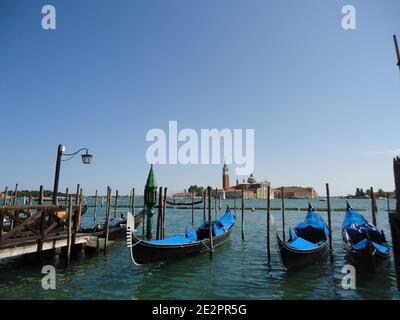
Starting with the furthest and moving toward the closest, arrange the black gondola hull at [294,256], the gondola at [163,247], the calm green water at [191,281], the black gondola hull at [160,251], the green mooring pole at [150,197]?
the green mooring pole at [150,197] → the black gondola hull at [160,251] → the gondola at [163,247] → the black gondola hull at [294,256] → the calm green water at [191,281]

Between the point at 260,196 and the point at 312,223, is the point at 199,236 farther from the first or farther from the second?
the point at 260,196

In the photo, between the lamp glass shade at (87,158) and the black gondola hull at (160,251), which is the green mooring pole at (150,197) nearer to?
the black gondola hull at (160,251)

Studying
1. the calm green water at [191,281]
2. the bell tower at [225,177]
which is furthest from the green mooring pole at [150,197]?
the bell tower at [225,177]

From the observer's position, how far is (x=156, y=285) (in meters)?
7.68

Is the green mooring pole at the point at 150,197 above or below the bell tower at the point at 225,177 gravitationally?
below

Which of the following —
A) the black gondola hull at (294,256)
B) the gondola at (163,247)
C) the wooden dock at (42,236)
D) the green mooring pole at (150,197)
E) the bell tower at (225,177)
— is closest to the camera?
the wooden dock at (42,236)

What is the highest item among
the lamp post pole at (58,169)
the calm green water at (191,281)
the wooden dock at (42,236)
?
the lamp post pole at (58,169)

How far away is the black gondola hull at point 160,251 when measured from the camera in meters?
8.99

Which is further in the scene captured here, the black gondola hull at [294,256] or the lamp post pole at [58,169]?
the lamp post pole at [58,169]

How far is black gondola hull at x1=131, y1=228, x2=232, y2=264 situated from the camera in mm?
8992

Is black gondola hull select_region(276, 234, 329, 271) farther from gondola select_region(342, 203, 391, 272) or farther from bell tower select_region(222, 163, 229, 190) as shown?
bell tower select_region(222, 163, 229, 190)

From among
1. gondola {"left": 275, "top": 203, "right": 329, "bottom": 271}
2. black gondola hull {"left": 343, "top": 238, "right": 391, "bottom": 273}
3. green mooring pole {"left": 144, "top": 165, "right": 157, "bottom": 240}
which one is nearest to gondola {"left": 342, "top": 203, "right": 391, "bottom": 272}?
black gondola hull {"left": 343, "top": 238, "right": 391, "bottom": 273}
